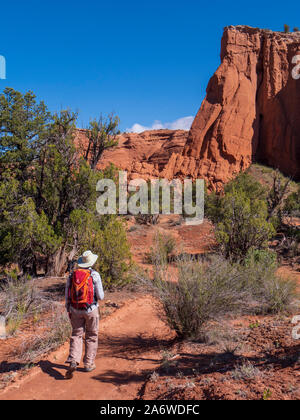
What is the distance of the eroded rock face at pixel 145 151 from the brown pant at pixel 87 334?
33.5m

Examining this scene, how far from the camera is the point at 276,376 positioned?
3.23 meters

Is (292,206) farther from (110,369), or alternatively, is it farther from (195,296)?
(110,369)

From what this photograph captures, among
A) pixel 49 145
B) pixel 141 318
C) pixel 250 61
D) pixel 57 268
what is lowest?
pixel 141 318

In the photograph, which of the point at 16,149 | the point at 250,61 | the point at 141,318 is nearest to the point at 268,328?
the point at 141,318

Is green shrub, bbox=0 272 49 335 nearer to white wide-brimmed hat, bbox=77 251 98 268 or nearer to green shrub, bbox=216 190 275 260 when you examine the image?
white wide-brimmed hat, bbox=77 251 98 268

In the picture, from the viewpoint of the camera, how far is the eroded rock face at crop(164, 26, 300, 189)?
31.0 m

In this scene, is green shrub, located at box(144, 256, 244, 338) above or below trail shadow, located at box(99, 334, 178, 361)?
above

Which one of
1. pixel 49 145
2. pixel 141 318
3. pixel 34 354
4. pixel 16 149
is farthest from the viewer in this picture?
pixel 16 149

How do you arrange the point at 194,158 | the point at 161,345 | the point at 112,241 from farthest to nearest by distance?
the point at 194,158
the point at 112,241
the point at 161,345

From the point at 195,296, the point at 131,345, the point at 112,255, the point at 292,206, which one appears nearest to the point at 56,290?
the point at 112,255

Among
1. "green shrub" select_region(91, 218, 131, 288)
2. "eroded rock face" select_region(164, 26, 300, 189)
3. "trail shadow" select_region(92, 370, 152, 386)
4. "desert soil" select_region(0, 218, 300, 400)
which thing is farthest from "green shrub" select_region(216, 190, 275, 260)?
"eroded rock face" select_region(164, 26, 300, 189)

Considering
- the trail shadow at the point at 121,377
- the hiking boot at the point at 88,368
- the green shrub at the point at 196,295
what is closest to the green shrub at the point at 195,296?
the green shrub at the point at 196,295

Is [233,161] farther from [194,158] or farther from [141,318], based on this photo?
[141,318]
